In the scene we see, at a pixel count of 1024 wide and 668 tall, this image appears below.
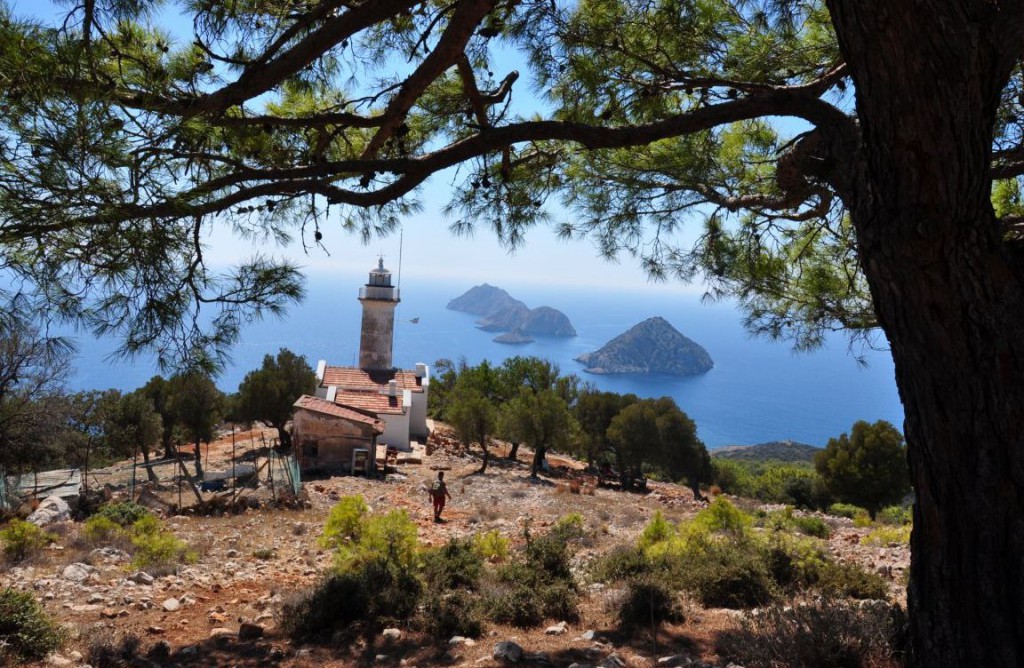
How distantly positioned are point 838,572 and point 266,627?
4854 mm

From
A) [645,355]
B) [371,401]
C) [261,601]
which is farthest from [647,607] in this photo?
[645,355]

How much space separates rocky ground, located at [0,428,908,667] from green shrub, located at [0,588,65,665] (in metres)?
0.12

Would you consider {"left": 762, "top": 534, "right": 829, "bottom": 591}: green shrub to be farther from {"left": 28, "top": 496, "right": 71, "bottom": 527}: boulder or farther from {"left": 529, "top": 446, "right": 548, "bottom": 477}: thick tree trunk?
{"left": 529, "top": 446, "right": 548, "bottom": 477}: thick tree trunk

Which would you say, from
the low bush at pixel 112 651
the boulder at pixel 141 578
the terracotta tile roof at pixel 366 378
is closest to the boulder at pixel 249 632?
the low bush at pixel 112 651

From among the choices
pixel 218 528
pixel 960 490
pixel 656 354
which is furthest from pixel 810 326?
pixel 656 354

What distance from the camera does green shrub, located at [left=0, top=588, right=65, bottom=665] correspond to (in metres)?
4.24

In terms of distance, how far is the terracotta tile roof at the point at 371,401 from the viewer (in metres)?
23.8

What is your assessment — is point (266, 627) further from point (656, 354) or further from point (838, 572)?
point (656, 354)

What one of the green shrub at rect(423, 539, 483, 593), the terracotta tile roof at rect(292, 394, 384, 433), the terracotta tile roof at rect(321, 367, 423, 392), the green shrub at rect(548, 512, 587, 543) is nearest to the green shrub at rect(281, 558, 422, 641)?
the green shrub at rect(423, 539, 483, 593)

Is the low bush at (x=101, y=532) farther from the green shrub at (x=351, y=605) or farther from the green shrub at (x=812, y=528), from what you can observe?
the green shrub at (x=812, y=528)

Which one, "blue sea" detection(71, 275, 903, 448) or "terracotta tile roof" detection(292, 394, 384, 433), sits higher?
"blue sea" detection(71, 275, 903, 448)

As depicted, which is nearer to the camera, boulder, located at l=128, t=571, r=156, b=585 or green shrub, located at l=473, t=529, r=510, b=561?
boulder, located at l=128, t=571, r=156, b=585

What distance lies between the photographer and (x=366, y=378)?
86.9ft

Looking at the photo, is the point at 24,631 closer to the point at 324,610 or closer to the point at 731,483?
the point at 324,610
